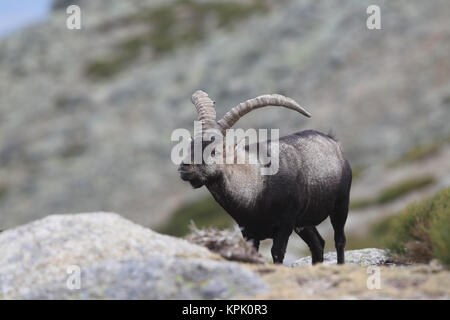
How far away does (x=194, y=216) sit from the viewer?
58.9 meters

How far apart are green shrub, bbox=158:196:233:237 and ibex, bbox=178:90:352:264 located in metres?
40.9

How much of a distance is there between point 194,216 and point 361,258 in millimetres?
43775

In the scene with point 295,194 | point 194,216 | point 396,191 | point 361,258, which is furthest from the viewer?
point 194,216

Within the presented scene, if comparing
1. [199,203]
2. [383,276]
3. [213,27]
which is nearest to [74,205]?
[199,203]

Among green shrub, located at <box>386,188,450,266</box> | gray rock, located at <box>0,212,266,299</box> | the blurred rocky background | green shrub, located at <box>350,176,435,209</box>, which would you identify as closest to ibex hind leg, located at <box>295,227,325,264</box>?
green shrub, located at <box>386,188,450,266</box>

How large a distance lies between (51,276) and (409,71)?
188 feet

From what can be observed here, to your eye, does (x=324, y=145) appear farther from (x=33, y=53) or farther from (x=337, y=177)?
(x=33, y=53)

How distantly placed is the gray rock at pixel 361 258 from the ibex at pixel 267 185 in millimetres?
1593

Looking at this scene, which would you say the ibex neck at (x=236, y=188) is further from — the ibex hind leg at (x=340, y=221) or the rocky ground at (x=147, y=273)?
the ibex hind leg at (x=340, y=221)

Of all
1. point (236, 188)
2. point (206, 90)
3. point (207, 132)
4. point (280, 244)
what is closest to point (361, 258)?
point (280, 244)

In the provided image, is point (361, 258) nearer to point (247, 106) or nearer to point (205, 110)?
point (247, 106)

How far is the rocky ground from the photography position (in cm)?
916

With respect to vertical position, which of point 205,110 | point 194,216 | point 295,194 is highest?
point 194,216

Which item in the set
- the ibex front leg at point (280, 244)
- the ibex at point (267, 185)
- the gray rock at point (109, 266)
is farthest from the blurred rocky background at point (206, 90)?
the gray rock at point (109, 266)
